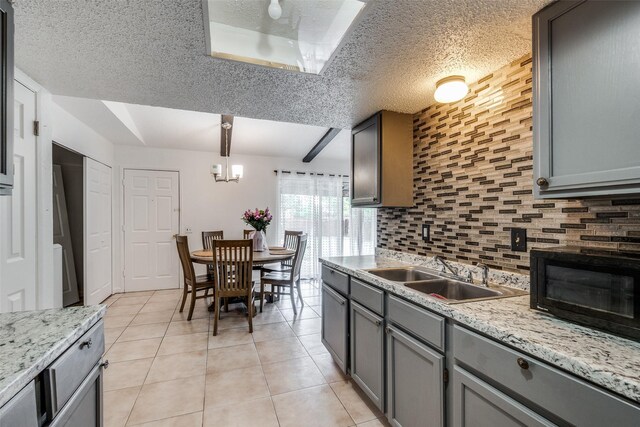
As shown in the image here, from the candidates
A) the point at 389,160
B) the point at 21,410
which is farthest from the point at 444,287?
the point at 21,410

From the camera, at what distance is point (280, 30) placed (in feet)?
5.02

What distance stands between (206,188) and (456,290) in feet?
14.0

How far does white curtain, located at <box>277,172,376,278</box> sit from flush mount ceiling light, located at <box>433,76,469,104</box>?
12.0 ft

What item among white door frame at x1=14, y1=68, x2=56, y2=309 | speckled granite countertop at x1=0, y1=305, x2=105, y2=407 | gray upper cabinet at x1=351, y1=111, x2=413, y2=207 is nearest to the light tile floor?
white door frame at x1=14, y1=68, x2=56, y2=309

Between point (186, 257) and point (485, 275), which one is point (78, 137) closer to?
point (186, 257)

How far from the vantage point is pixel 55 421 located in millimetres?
849

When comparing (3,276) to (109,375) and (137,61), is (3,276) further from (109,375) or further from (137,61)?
(137,61)

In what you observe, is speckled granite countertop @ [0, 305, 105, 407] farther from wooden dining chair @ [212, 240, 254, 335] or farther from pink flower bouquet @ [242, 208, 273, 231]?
pink flower bouquet @ [242, 208, 273, 231]

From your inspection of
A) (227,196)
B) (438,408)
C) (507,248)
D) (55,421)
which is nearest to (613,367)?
(438,408)

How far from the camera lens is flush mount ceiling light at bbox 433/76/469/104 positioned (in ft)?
5.74

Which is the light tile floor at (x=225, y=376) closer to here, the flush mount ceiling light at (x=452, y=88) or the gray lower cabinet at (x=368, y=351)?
the gray lower cabinet at (x=368, y=351)

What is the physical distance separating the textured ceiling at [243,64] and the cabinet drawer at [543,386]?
1362 mm

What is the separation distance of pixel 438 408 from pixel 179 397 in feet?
5.61

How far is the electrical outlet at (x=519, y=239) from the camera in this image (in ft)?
5.04
